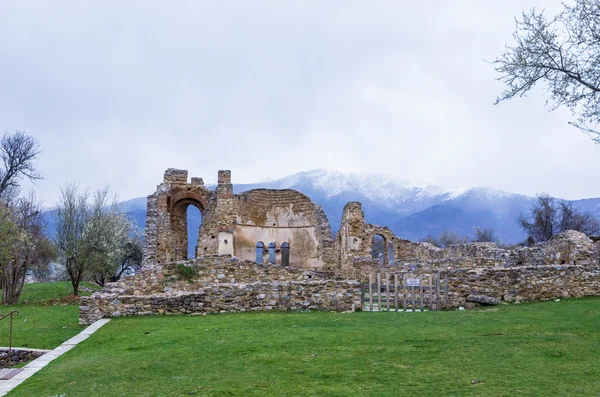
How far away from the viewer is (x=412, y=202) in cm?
17925

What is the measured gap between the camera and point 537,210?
5512cm

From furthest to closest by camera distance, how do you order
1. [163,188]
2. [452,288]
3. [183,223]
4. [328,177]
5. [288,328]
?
[328,177]
[183,223]
[163,188]
[452,288]
[288,328]

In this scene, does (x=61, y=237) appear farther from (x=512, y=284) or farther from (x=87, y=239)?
(x=512, y=284)

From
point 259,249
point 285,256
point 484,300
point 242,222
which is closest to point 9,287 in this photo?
point 242,222

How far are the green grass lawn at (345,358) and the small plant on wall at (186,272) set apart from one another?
21.3 ft

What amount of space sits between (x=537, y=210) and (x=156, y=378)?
5431cm

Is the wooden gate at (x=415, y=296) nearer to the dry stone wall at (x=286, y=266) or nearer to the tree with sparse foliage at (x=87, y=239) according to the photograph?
the dry stone wall at (x=286, y=266)

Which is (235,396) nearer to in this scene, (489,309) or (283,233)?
(489,309)

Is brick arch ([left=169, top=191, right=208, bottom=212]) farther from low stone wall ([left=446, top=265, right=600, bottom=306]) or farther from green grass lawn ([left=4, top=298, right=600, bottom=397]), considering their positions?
low stone wall ([left=446, top=265, right=600, bottom=306])

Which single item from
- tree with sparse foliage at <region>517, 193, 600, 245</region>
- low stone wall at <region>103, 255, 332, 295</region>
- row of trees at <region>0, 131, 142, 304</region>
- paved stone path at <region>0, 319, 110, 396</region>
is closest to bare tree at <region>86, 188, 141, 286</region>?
row of trees at <region>0, 131, 142, 304</region>

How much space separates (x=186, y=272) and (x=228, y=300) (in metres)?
4.41

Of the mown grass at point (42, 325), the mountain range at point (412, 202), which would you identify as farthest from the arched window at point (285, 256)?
the mountain range at point (412, 202)

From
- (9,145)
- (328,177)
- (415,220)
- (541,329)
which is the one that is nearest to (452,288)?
(541,329)

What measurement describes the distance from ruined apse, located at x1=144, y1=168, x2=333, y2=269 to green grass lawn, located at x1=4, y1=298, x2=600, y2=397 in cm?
1930
